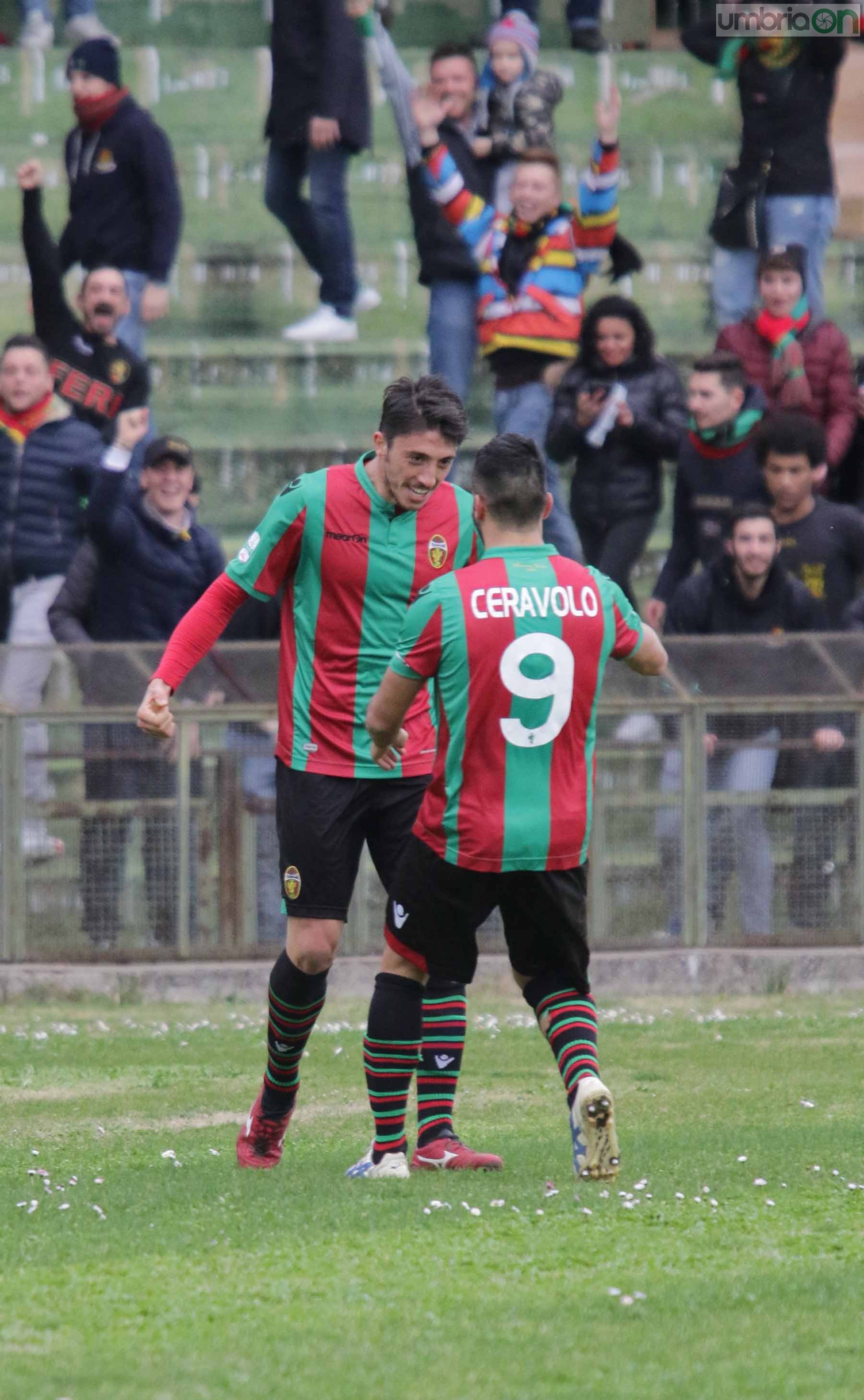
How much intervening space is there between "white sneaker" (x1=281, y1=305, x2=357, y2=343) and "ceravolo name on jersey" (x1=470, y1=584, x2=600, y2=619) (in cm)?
1161

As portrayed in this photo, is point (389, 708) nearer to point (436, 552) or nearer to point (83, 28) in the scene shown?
point (436, 552)

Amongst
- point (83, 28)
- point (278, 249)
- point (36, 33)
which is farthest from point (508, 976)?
point (36, 33)

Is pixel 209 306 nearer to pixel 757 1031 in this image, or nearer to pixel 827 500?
pixel 827 500

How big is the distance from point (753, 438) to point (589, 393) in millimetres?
1005

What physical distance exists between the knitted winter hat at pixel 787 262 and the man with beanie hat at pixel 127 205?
3.94 m

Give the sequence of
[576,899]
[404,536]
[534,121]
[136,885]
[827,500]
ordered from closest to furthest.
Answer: [576,899], [404,536], [136,885], [827,500], [534,121]

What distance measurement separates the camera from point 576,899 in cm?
641

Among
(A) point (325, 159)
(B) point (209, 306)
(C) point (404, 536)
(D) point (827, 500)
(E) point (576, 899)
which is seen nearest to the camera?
(E) point (576, 899)

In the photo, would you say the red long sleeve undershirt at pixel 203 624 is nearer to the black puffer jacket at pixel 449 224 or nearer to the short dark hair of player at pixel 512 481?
the short dark hair of player at pixel 512 481

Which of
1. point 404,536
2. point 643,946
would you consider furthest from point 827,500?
point 404,536

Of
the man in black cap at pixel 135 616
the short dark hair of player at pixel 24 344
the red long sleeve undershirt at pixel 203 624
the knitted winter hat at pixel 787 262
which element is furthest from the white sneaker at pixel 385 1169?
the knitted winter hat at pixel 787 262

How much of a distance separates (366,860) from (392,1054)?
5952 millimetres

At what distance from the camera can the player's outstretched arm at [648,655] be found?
6.50m

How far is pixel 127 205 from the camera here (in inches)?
623
